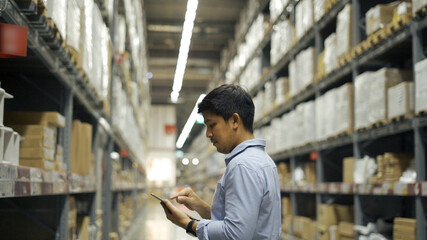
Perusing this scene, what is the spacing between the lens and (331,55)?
6586 mm

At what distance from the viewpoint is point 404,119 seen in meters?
4.65

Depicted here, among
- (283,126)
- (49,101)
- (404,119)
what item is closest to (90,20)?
(49,101)

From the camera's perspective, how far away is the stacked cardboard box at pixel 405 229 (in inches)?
174

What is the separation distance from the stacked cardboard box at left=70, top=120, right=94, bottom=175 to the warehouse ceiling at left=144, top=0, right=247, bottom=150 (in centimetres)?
1038

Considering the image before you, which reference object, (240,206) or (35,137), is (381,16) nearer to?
(35,137)

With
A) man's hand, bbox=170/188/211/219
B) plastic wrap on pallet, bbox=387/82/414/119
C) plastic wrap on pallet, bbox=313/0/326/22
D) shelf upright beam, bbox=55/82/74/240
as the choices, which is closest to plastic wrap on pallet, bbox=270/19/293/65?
plastic wrap on pallet, bbox=313/0/326/22

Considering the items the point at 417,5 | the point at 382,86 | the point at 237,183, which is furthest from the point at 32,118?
the point at 382,86

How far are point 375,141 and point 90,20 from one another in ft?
12.5

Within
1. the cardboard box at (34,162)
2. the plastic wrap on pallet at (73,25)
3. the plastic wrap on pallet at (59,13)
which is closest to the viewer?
the plastic wrap on pallet at (59,13)

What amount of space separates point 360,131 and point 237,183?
3941 millimetres

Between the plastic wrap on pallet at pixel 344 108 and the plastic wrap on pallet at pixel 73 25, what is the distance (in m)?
3.30

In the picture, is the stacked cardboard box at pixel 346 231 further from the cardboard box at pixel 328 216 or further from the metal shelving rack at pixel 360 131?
the cardboard box at pixel 328 216

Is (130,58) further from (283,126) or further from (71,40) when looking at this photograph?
(71,40)

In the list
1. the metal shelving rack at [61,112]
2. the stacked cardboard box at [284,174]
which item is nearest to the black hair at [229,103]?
the metal shelving rack at [61,112]
